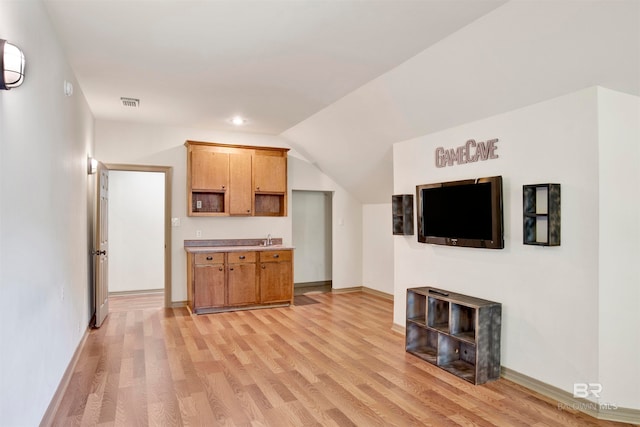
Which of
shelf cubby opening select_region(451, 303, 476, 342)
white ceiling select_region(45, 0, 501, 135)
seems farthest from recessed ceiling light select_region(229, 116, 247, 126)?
shelf cubby opening select_region(451, 303, 476, 342)

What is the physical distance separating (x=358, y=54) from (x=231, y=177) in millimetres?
3423

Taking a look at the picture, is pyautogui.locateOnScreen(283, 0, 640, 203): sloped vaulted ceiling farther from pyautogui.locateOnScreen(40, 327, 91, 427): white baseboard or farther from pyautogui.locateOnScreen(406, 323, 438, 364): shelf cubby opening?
pyautogui.locateOnScreen(40, 327, 91, 427): white baseboard

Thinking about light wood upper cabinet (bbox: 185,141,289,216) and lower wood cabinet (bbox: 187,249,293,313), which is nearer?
lower wood cabinet (bbox: 187,249,293,313)

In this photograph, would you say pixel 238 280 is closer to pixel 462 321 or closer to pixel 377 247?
pixel 377 247

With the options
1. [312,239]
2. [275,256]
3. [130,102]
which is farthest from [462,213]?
[312,239]

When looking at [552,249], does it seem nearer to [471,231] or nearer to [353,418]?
[471,231]

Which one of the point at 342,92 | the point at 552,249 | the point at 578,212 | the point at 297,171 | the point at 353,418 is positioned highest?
the point at 342,92

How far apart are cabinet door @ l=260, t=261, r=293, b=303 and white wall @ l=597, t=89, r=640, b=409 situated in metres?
4.25

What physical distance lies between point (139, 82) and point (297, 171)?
3.33 metres

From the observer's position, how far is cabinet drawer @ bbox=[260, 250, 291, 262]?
6125mm

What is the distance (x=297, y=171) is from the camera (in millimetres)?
7152

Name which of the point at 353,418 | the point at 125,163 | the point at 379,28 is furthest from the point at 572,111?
the point at 125,163

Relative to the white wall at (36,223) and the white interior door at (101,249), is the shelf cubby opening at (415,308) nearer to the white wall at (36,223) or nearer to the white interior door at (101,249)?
the white wall at (36,223)

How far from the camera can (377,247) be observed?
7.14 meters
